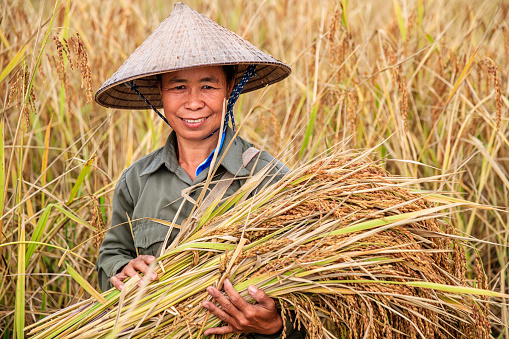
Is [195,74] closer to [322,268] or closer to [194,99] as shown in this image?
[194,99]

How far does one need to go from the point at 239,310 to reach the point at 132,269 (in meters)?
0.40

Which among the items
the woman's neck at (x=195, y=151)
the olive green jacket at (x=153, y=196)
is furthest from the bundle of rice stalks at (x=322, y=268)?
the woman's neck at (x=195, y=151)

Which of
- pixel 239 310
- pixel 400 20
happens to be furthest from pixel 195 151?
pixel 400 20

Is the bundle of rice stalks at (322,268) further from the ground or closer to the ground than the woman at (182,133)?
closer to the ground

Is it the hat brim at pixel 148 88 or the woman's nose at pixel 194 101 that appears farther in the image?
the hat brim at pixel 148 88

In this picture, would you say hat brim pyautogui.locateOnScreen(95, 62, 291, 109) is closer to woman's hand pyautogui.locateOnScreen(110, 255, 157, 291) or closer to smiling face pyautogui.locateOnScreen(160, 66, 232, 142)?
smiling face pyautogui.locateOnScreen(160, 66, 232, 142)

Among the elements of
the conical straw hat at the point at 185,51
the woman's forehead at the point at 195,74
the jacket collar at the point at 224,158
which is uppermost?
the conical straw hat at the point at 185,51

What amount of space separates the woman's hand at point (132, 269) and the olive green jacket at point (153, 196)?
105mm

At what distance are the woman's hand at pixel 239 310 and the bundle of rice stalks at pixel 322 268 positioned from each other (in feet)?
0.09

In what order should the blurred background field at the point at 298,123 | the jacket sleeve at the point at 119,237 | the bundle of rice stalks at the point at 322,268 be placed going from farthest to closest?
the blurred background field at the point at 298,123 → the jacket sleeve at the point at 119,237 → the bundle of rice stalks at the point at 322,268

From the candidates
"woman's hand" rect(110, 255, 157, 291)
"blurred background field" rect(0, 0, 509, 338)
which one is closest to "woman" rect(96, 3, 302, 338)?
"woman's hand" rect(110, 255, 157, 291)

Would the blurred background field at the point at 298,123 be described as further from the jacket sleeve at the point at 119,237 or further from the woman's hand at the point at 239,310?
the woman's hand at the point at 239,310

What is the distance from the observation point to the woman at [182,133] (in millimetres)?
1668

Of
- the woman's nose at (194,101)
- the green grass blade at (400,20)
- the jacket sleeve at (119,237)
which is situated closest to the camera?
the woman's nose at (194,101)
